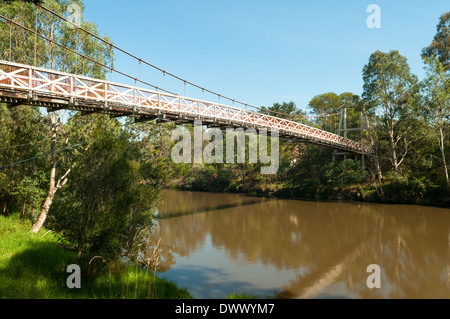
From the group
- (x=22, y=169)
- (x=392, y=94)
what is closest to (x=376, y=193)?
(x=392, y=94)

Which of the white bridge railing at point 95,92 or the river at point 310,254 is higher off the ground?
the white bridge railing at point 95,92

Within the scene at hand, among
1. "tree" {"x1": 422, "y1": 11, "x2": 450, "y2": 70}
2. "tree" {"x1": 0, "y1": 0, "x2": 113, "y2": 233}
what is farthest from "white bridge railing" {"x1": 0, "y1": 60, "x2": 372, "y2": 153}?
"tree" {"x1": 422, "y1": 11, "x2": 450, "y2": 70}

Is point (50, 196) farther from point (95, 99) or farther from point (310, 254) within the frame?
point (310, 254)

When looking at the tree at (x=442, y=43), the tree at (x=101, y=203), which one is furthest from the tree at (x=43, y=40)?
the tree at (x=442, y=43)

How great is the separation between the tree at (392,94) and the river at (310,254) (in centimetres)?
637

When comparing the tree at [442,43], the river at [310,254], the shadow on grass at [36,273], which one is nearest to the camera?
the shadow on grass at [36,273]

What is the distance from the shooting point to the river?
247 inches

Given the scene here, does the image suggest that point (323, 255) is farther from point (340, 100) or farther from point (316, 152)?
point (340, 100)

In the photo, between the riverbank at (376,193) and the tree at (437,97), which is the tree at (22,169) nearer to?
the riverbank at (376,193)

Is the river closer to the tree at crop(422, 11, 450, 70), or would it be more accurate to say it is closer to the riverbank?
the riverbank

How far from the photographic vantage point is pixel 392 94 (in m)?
18.9

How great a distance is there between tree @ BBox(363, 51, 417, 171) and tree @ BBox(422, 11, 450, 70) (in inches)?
324

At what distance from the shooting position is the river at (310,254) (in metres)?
6.26
